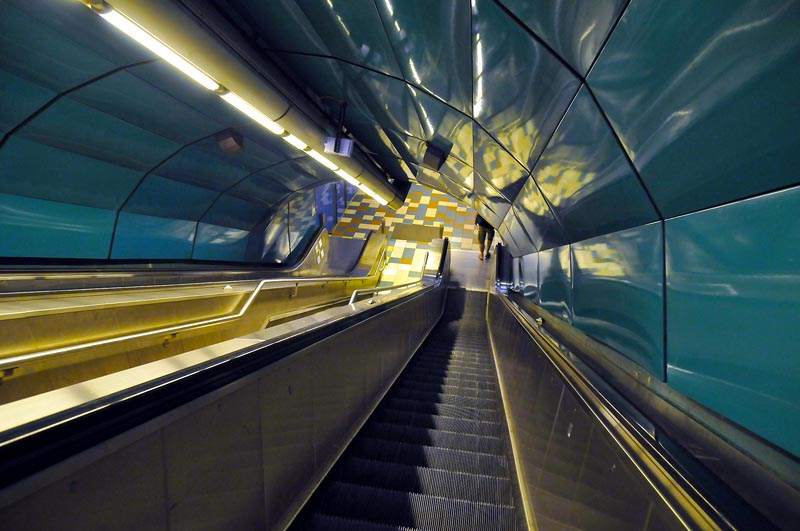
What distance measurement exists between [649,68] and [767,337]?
953 mm

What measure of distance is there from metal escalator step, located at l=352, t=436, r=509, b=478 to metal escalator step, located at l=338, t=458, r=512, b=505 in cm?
13

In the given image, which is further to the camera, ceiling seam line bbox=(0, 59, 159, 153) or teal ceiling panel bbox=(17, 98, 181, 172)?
teal ceiling panel bbox=(17, 98, 181, 172)

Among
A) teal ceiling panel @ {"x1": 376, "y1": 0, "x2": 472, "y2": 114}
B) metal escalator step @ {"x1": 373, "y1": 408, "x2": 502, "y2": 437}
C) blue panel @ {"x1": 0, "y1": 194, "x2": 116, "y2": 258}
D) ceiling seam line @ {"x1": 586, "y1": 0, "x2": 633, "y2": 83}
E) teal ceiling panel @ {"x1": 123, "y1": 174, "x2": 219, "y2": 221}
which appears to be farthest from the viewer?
teal ceiling panel @ {"x1": 123, "y1": 174, "x2": 219, "y2": 221}

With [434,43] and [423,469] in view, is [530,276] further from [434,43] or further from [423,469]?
[423,469]

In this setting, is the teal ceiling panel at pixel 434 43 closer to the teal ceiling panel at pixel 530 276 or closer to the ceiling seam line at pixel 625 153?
the ceiling seam line at pixel 625 153

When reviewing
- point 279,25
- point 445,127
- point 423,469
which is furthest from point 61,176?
point 423,469

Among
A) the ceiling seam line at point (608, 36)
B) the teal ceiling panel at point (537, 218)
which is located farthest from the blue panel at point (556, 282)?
the ceiling seam line at point (608, 36)

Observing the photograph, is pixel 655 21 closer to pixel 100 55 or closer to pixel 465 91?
pixel 465 91

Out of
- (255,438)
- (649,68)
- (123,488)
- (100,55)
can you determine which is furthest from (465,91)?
(100,55)

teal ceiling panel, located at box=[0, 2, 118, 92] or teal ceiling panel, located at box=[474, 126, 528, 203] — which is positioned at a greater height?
teal ceiling panel, located at box=[0, 2, 118, 92]

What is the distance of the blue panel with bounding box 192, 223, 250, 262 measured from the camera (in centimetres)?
933

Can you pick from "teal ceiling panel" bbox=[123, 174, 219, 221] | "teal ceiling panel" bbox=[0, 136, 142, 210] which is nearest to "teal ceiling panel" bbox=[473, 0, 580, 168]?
"teal ceiling panel" bbox=[0, 136, 142, 210]

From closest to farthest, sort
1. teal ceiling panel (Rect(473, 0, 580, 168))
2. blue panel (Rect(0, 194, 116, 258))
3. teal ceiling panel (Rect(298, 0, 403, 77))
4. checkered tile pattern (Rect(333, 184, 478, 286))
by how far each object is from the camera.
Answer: teal ceiling panel (Rect(473, 0, 580, 168)) → teal ceiling panel (Rect(298, 0, 403, 77)) → blue panel (Rect(0, 194, 116, 258)) → checkered tile pattern (Rect(333, 184, 478, 286))

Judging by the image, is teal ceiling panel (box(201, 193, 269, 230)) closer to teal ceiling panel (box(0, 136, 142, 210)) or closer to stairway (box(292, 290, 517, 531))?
teal ceiling panel (box(0, 136, 142, 210))
